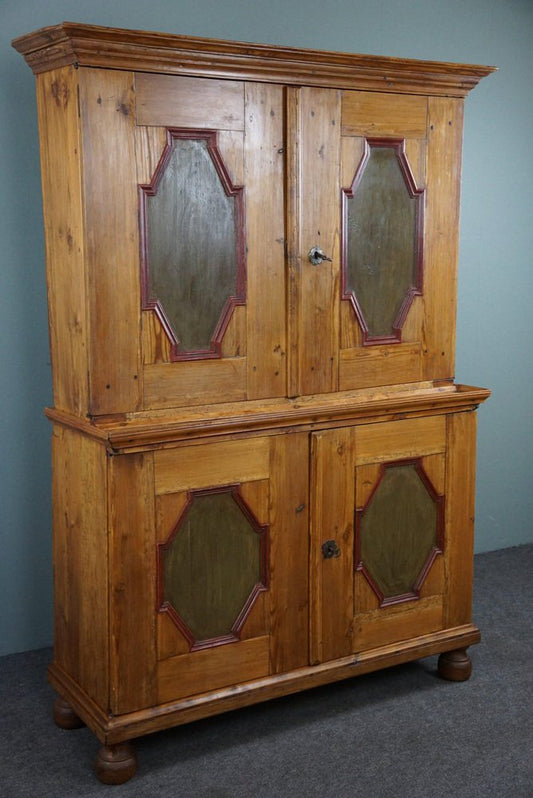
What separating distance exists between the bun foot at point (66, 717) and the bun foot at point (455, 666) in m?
1.16

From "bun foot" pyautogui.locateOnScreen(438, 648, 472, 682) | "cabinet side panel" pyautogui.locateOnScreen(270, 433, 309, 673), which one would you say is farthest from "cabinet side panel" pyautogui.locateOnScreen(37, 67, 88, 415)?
"bun foot" pyautogui.locateOnScreen(438, 648, 472, 682)

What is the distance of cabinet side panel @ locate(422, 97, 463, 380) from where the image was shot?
302cm

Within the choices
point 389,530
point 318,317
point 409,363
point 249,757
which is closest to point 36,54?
point 318,317

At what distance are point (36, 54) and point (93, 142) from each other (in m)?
0.34

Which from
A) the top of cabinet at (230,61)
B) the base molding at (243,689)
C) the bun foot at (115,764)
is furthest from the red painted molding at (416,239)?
the bun foot at (115,764)

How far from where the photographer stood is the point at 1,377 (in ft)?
10.6

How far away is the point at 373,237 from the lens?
2949 mm

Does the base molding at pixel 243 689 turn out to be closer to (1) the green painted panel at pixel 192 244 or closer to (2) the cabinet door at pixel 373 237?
(2) the cabinet door at pixel 373 237

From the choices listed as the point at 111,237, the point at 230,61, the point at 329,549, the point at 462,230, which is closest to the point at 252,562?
the point at 329,549

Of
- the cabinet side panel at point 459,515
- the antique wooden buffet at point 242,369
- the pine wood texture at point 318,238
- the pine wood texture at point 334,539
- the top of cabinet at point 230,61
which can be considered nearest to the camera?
the top of cabinet at point 230,61

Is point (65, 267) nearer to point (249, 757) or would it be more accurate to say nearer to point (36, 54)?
point (36, 54)

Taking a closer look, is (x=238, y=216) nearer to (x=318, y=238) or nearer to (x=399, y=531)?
(x=318, y=238)

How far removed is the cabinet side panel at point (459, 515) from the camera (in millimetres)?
3143

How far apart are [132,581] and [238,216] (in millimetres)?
1029
